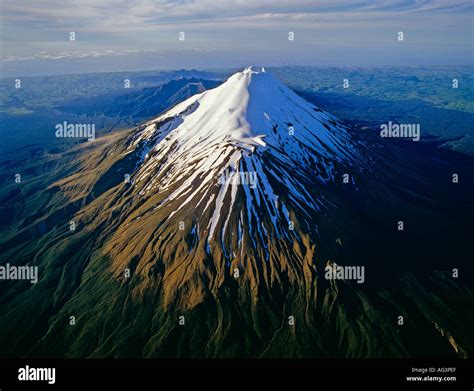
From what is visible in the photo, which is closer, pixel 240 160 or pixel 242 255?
pixel 242 255

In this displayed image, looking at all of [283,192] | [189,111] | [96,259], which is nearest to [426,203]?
[283,192]

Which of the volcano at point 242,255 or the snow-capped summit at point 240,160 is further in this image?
the snow-capped summit at point 240,160

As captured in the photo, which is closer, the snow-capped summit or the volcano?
the volcano

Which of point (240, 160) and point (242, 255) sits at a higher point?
point (240, 160)

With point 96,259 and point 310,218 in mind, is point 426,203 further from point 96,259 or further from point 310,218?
point 96,259
